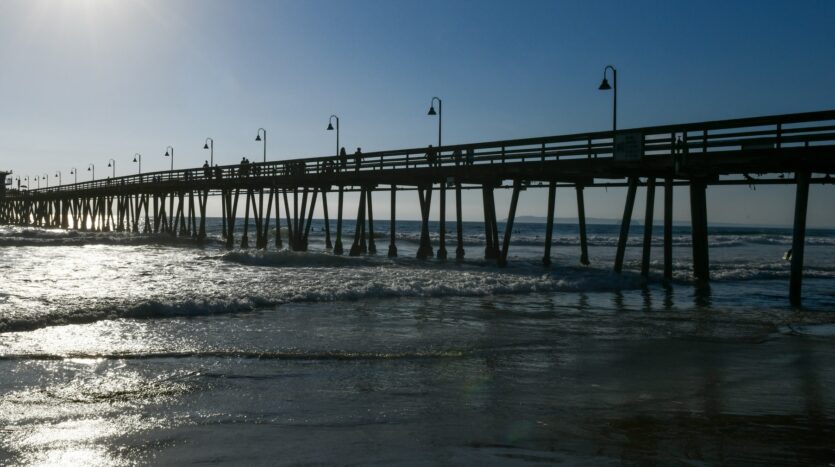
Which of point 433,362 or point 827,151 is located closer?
point 433,362

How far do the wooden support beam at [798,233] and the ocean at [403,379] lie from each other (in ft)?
1.57

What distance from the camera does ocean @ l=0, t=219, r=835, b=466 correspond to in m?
4.79

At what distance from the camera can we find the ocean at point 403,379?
4789 millimetres

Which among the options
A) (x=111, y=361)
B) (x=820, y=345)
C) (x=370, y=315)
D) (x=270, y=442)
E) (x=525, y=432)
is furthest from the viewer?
(x=370, y=315)

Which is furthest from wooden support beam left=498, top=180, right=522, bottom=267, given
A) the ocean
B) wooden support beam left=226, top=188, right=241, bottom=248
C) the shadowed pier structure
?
wooden support beam left=226, top=188, right=241, bottom=248

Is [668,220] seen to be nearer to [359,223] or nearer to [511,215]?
[511,215]

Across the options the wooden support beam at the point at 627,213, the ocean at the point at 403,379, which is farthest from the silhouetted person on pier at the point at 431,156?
the ocean at the point at 403,379

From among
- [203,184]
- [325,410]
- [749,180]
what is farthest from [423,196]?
[325,410]

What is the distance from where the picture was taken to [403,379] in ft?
22.8

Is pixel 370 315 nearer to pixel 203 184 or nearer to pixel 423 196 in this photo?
pixel 423 196

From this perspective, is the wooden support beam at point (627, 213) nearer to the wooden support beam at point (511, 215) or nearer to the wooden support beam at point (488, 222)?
the wooden support beam at point (511, 215)

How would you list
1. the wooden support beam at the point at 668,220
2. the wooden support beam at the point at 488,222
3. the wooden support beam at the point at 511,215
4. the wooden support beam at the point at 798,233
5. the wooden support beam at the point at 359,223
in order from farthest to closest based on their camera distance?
1. the wooden support beam at the point at 359,223
2. the wooden support beam at the point at 488,222
3. the wooden support beam at the point at 511,215
4. the wooden support beam at the point at 668,220
5. the wooden support beam at the point at 798,233

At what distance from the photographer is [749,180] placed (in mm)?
17266

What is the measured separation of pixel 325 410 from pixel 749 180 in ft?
48.4
